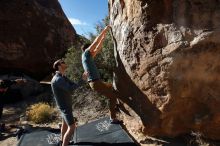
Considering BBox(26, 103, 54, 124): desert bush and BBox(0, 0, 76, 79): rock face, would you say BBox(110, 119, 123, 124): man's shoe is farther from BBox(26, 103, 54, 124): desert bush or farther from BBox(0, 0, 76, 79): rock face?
BBox(0, 0, 76, 79): rock face

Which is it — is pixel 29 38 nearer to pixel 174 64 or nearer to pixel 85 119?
pixel 85 119

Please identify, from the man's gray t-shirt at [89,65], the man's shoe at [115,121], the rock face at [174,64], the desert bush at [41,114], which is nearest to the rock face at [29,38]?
the desert bush at [41,114]

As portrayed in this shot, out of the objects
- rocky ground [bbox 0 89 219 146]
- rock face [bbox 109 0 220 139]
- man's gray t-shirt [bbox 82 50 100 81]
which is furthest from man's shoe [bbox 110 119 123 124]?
man's gray t-shirt [bbox 82 50 100 81]

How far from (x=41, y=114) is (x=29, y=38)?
6108mm

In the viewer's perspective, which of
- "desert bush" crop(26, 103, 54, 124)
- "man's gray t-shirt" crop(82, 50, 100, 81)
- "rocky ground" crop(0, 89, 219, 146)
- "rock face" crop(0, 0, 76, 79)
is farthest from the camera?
"rock face" crop(0, 0, 76, 79)

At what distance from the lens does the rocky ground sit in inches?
324

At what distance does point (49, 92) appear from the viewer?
1430 cm

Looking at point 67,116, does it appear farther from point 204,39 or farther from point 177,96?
point 204,39

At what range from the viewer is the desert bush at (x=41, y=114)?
11.3 metres

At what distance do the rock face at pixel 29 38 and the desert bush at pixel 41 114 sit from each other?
16.9 ft

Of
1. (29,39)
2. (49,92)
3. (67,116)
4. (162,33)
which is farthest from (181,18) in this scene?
(29,39)

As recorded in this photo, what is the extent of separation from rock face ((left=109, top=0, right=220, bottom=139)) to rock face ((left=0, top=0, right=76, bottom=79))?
28.3 ft

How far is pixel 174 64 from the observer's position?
302 inches

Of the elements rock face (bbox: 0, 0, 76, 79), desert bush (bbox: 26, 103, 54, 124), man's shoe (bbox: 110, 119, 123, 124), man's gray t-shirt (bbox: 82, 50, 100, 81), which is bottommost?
man's shoe (bbox: 110, 119, 123, 124)
